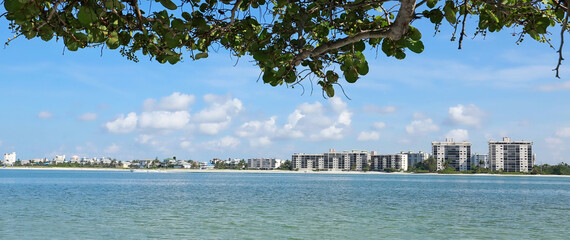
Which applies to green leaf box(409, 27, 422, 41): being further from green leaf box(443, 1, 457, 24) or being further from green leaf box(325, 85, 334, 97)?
green leaf box(325, 85, 334, 97)

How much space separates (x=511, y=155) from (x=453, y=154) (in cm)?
1909

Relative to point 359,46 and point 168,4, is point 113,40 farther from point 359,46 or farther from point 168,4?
point 359,46

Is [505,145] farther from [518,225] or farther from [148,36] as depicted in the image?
[148,36]

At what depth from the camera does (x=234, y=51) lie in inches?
182

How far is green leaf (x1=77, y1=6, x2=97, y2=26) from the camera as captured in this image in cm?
293

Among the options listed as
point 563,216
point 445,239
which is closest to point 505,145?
point 563,216

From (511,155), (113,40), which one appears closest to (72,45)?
(113,40)

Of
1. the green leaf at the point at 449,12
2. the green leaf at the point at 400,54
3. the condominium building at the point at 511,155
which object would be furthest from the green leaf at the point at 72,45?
the condominium building at the point at 511,155

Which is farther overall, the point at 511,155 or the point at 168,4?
the point at 511,155

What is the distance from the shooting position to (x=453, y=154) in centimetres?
18050

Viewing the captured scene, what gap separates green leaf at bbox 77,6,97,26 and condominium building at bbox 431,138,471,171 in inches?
7308

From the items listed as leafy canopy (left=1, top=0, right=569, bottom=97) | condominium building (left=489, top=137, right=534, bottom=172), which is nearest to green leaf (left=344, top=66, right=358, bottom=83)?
leafy canopy (left=1, top=0, right=569, bottom=97)

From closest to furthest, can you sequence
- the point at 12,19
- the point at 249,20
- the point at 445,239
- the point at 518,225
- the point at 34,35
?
1. the point at 12,19
2. the point at 34,35
3. the point at 249,20
4. the point at 445,239
5. the point at 518,225

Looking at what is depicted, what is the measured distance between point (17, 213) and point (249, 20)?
2561 cm
